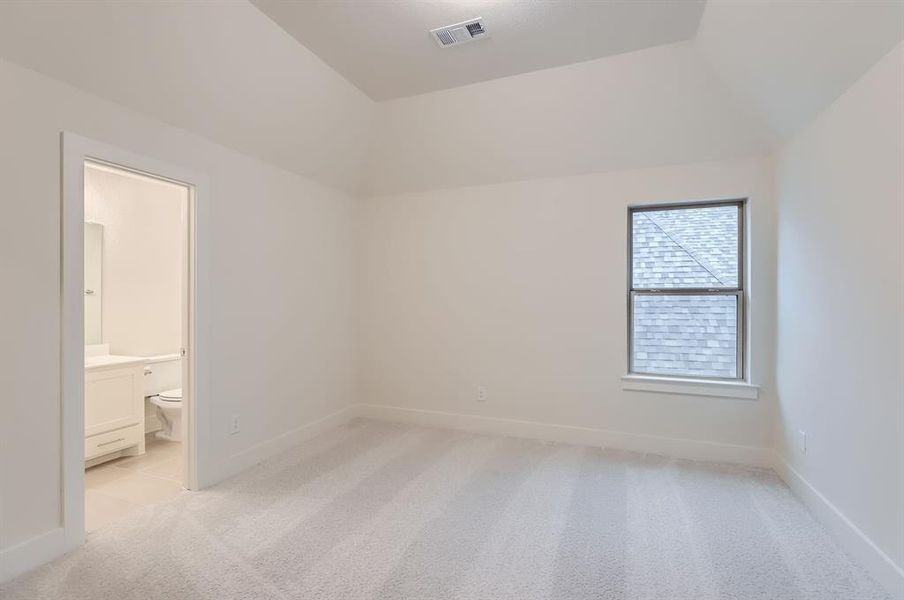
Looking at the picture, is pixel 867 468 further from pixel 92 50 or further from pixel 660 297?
pixel 92 50

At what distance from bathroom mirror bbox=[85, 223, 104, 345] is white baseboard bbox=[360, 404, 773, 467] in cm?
254

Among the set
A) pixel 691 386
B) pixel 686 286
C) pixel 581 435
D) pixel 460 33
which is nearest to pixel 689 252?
pixel 686 286

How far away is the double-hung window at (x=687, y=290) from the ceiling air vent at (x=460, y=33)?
1947mm

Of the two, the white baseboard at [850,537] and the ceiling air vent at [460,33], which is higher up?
the ceiling air vent at [460,33]

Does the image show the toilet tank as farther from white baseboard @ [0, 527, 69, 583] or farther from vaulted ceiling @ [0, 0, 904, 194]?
vaulted ceiling @ [0, 0, 904, 194]

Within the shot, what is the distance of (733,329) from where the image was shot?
11.1ft

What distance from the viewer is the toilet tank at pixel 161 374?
3822 millimetres

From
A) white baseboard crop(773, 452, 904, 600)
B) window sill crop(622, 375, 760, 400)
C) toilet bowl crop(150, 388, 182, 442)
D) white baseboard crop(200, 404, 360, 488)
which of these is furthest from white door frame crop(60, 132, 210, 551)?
white baseboard crop(773, 452, 904, 600)

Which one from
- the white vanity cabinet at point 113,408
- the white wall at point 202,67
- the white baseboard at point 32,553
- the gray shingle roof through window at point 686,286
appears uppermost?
the white wall at point 202,67

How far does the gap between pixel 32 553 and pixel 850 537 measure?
3.97m

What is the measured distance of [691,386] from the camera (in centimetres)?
334

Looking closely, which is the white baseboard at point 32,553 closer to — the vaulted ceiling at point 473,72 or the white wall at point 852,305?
the vaulted ceiling at point 473,72

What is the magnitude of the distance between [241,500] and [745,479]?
3.41 m

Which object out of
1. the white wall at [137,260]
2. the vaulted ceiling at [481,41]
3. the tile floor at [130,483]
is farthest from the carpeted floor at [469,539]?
the vaulted ceiling at [481,41]
